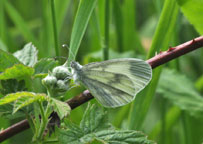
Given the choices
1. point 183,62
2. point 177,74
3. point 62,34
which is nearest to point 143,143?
point 177,74

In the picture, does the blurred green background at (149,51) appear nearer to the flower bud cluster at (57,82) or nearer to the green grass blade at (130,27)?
the green grass blade at (130,27)

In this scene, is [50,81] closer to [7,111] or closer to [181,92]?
[7,111]

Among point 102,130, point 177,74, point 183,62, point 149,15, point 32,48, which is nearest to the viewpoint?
point 102,130

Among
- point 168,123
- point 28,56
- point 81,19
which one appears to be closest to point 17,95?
point 28,56

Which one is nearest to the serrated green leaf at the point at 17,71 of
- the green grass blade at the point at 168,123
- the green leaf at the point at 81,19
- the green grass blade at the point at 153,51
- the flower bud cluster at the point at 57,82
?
the flower bud cluster at the point at 57,82

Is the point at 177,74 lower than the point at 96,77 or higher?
lower

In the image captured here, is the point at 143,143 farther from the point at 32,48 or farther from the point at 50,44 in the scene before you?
the point at 50,44
